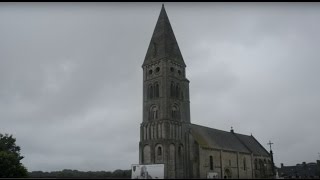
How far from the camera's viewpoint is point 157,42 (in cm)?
5866

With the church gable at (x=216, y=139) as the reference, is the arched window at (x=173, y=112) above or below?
above

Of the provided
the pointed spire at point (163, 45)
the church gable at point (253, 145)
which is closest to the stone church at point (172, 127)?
the pointed spire at point (163, 45)

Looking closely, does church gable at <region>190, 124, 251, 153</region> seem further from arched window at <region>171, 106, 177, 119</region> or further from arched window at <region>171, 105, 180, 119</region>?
arched window at <region>171, 106, 177, 119</region>

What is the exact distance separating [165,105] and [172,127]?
3412 mm

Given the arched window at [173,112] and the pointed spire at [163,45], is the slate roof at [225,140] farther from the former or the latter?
the pointed spire at [163,45]

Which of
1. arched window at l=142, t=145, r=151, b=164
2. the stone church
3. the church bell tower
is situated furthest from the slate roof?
arched window at l=142, t=145, r=151, b=164

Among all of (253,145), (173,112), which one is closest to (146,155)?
(173,112)

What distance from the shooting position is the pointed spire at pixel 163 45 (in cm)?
5694

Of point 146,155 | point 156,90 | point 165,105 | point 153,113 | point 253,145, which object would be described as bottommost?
point 146,155

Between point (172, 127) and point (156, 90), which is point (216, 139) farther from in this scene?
point (156, 90)

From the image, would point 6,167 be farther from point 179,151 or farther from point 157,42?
point 157,42

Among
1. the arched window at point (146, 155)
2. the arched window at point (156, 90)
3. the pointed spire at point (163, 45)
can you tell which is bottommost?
the arched window at point (146, 155)

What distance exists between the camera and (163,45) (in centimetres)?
5716

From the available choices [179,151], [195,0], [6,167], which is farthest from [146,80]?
[195,0]
